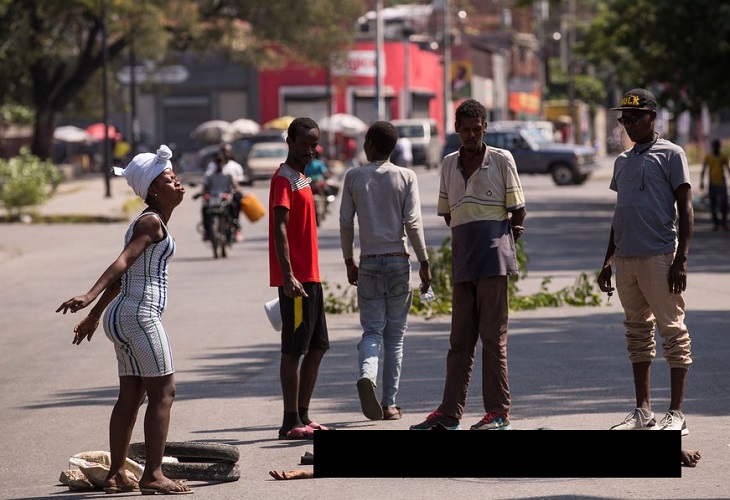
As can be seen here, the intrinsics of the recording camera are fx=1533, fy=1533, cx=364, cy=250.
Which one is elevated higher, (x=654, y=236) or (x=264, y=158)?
(x=264, y=158)

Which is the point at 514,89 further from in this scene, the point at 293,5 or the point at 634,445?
the point at 634,445

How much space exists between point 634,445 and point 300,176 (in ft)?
9.64

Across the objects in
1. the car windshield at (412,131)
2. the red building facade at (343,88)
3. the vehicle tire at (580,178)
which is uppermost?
the red building facade at (343,88)

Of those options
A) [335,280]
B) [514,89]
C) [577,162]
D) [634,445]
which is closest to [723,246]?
[335,280]

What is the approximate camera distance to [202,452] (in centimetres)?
777

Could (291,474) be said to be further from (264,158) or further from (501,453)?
(264,158)

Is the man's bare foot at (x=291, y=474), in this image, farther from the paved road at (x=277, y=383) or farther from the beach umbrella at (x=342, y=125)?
the beach umbrella at (x=342, y=125)

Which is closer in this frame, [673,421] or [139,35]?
[673,421]

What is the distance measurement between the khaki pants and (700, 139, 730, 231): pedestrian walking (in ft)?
65.3

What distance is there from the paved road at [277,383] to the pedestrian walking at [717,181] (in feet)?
22.1

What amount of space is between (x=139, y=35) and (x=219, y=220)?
28.9 metres

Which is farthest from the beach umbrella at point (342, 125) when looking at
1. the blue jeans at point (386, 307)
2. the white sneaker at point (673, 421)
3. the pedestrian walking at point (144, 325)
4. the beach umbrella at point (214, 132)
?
the pedestrian walking at point (144, 325)

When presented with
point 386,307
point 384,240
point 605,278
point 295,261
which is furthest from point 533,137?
point 295,261

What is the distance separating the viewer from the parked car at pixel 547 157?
161 ft
